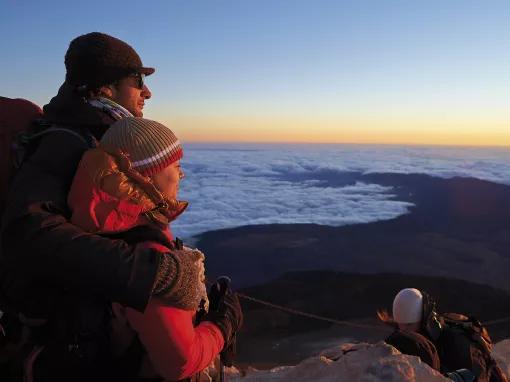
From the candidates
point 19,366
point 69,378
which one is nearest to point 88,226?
point 69,378

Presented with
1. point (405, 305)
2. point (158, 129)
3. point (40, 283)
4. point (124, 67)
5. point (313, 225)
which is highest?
point (124, 67)

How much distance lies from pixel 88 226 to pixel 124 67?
759 mm

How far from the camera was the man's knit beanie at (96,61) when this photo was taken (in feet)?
6.14

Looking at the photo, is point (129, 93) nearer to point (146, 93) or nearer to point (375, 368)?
point (146, 93)

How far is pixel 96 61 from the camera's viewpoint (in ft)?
6.15

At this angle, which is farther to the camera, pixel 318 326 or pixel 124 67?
pixel 318 326

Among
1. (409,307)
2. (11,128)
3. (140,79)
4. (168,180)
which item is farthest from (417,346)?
(11,128)

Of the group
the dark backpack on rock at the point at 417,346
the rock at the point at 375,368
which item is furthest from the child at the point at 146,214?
the dark backpack on rock at the point at 417,346

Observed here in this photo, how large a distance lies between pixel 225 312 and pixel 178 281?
1.57 feet

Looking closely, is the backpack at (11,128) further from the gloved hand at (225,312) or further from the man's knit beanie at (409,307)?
the man's knit beanie at (409,307)

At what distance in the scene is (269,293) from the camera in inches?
760

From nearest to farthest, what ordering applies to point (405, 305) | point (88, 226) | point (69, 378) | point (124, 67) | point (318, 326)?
point (88, 226) → point (69, 378) → point (124, 67) → point (405, 305) → point (318, 326)

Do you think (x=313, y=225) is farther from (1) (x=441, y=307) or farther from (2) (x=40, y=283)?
(2) (x=40, y=283)

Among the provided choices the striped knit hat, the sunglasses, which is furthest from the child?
the sunglasses
